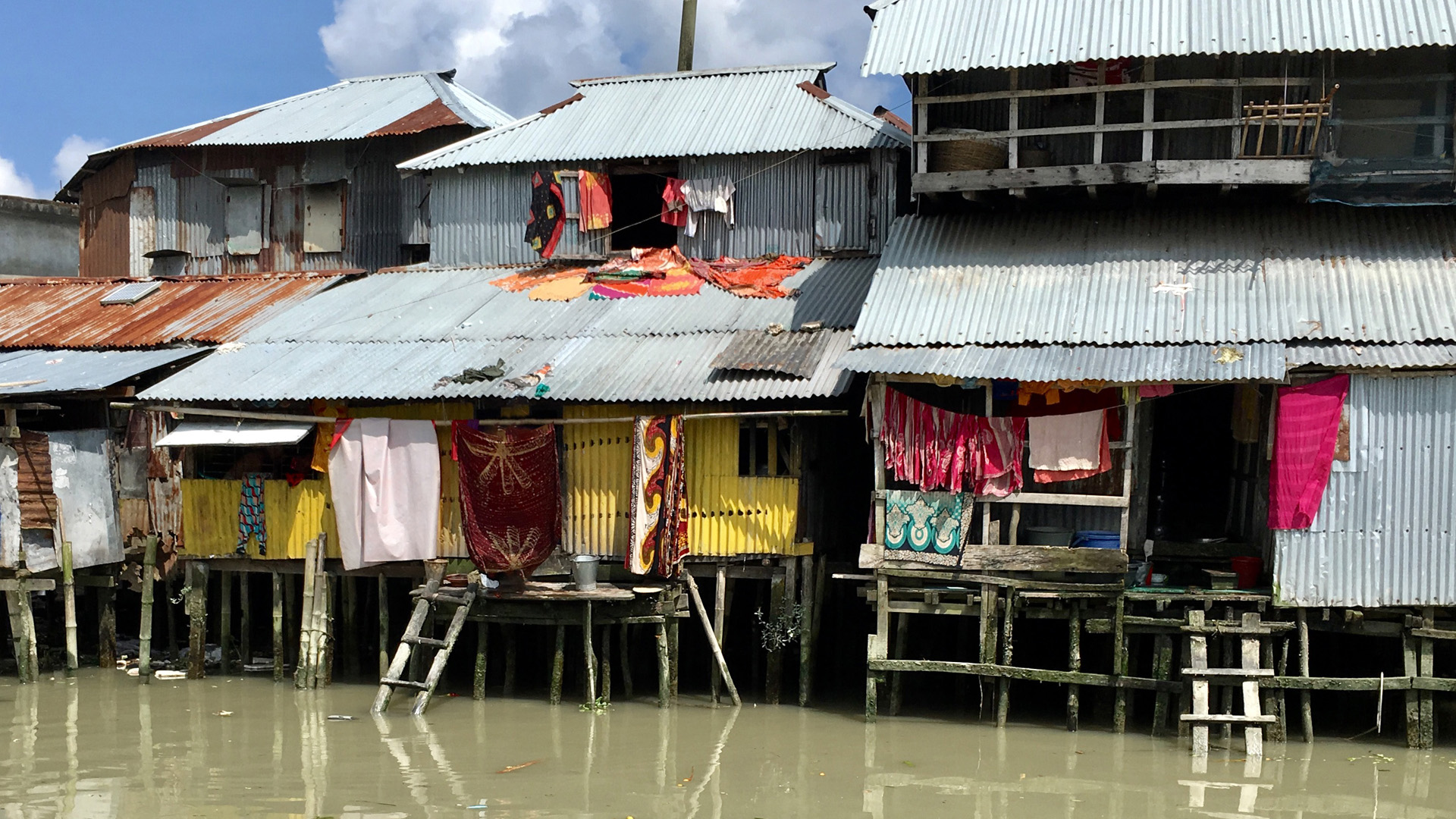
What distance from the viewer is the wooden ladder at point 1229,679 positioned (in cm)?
Result: 1301

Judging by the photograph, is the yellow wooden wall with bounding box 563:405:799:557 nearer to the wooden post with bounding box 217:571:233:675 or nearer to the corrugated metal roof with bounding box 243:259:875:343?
the corrugated metal roof with bounding box 243:259:875:343

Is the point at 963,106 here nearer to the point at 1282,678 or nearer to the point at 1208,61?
the point at 1208,61

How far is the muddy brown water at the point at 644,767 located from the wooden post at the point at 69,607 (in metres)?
1.84

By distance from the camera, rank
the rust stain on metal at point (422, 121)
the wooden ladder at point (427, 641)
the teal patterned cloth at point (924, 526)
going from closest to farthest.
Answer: the teal patterned cloth at point (924, 526)
the wooden ladder at point (427, 641)
the rust stain on metal at point (422, 121)

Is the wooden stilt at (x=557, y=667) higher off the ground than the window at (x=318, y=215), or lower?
lower

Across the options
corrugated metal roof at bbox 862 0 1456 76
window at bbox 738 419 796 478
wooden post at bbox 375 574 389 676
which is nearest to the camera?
corrugated metal roof at bbox 862 0 1456 76

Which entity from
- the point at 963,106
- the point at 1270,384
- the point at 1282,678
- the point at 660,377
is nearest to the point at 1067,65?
the point at 963,106

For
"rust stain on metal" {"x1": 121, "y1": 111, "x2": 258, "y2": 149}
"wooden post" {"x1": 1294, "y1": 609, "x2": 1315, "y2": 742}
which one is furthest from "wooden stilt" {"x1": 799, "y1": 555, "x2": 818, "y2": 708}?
"rust stain on metal" {"x1": 121, "y1": 111, "x2": 258, "y2": 149}

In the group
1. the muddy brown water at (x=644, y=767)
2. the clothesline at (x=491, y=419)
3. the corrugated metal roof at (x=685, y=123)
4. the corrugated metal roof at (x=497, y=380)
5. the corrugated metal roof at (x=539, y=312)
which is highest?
the corrugated metal roof at (x=685, y=123)

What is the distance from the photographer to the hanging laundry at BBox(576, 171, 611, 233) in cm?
1980

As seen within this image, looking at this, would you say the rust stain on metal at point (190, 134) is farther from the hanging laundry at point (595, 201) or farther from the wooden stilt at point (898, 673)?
the wooden stilt at point (898, 673)

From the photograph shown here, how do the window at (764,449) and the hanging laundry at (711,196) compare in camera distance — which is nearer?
the window at (764,449)

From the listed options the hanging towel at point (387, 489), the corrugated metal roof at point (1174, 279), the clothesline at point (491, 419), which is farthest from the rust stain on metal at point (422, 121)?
the corrugated metal roof at point (1174, 279)

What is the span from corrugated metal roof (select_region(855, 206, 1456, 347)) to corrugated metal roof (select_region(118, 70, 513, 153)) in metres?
9.59
